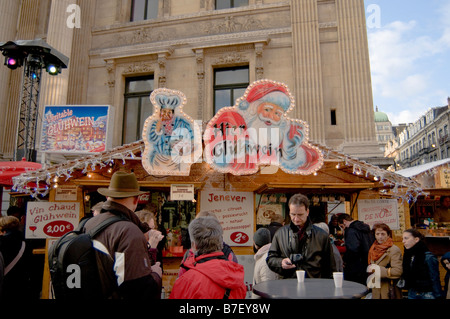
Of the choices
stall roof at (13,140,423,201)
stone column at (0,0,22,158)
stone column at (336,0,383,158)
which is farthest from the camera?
stone column at (0,0,22,158)

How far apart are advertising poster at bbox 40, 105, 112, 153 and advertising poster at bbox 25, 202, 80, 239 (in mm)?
1586

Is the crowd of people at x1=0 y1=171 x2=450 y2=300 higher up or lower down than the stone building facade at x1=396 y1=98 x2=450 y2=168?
lower down

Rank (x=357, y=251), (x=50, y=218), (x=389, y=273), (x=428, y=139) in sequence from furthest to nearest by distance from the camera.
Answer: (x=428, y=139), (x=50, y=218), (x=357, y=251), (x=389, y=273)

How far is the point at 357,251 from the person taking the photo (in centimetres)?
668

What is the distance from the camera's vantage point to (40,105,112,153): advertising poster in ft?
31.9

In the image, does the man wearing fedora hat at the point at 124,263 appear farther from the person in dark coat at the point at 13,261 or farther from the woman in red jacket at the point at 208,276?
the person in dark coat at the point at 13,261

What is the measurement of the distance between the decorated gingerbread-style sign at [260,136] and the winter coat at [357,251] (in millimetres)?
2016

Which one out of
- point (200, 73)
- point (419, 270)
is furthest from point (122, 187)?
point (200, 73)

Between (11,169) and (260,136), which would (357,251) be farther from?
(11,169)

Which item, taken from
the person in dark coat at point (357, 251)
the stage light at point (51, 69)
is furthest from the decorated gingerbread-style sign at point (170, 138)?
the stage light at point (51, 69)

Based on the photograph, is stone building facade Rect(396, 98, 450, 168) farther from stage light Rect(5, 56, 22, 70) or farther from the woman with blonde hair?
stage light Rect(5, 56, 22, 70)

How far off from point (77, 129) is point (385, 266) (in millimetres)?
8549

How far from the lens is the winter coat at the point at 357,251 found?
260 inches

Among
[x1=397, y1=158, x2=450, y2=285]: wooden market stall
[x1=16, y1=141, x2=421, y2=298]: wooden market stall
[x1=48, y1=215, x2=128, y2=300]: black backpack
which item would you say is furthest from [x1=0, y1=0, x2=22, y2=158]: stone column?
[x1=397, y1=158, x2=450, y2=285]: wooden market stall
